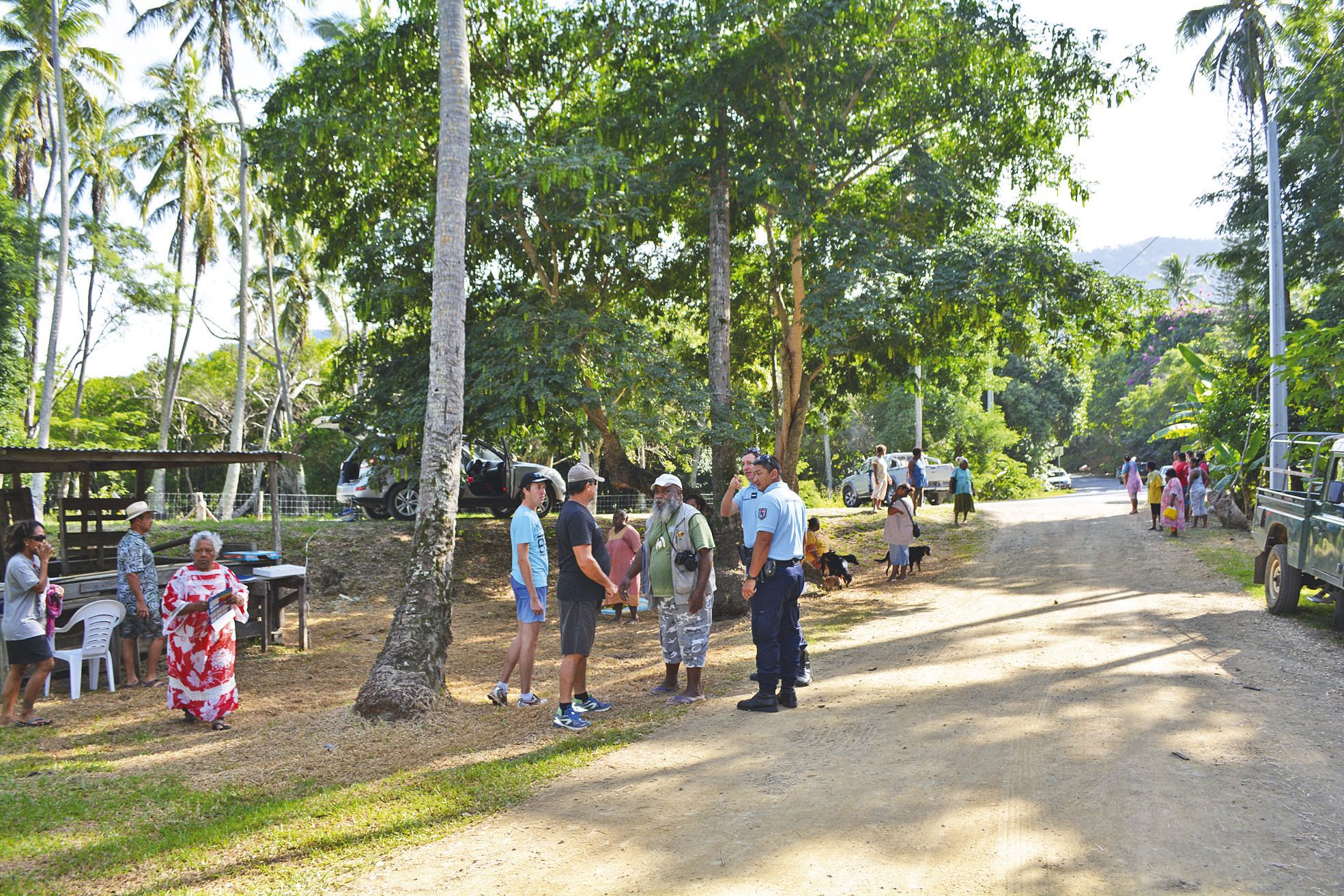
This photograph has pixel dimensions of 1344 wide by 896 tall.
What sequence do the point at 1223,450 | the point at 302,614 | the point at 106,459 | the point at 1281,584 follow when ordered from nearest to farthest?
the point at 106,459, the point at 1281,584, the point at 302,614, the point at 1223,450

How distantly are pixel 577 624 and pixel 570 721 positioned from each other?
0.73 m

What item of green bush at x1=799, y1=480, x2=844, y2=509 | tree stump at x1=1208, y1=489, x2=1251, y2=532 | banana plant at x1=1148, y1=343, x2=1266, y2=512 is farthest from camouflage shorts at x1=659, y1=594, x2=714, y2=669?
green bush at x1=799, y1=480, x2=844, y2=509

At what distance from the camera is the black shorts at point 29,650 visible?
7.38m

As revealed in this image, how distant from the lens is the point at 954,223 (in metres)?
16.6

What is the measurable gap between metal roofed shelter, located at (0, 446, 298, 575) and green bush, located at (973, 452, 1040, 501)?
98.0ft

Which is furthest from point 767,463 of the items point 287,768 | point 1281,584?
point 1281,584

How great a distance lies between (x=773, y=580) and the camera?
7090mm

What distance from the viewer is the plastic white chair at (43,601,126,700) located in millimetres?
8688

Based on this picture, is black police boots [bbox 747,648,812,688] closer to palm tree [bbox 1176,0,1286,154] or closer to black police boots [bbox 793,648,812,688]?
black police boots [bbox 793,648,812,688]

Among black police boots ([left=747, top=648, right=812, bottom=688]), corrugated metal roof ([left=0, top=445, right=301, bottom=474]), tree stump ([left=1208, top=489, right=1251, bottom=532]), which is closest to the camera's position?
black police boots ([left=747, top=648, right=812, bottom=688])

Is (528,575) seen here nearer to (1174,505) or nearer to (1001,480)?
(1174,505)

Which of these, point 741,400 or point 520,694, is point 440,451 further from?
point 741,400

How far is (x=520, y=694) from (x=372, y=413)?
9.12 meters

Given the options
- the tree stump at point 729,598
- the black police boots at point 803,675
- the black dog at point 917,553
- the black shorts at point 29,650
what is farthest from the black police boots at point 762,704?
the black dog at point 917,553
